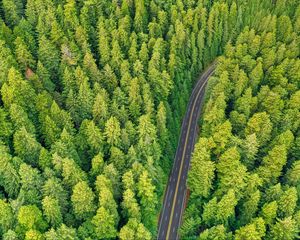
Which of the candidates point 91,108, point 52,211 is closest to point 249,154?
point 91,108

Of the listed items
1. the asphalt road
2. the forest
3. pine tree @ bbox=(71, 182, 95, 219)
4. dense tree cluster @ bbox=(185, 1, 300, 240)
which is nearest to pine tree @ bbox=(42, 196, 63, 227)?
the forest

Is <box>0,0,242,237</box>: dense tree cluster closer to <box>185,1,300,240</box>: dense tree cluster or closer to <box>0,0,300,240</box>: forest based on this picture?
<box>0,0,300,240</box>: forest

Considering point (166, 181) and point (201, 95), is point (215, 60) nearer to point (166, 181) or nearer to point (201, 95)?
point (201, 95)

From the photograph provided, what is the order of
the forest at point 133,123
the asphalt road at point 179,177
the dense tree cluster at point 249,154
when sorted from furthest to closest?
the asphalt road at point 179,177 < the dense tree cluster at point 249,154 < the forest at point 133,123

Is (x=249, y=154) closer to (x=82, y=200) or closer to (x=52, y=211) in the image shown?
(x=82, y=200)

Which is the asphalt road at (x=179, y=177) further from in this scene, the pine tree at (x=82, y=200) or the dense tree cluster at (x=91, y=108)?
the pine tree at (x=82, y=200)

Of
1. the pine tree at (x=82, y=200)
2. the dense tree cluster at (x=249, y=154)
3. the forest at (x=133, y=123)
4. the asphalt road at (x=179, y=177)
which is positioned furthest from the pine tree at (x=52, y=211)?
the dense tree cluster at (x=249, y=154)

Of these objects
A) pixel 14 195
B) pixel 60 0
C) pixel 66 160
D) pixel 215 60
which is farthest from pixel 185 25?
pixel 14 195
